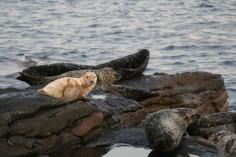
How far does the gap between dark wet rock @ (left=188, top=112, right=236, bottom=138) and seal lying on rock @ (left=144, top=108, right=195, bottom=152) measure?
1.94ft

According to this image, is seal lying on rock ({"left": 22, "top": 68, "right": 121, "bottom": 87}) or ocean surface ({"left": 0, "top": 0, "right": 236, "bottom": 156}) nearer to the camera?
seal lying on rock ({"left": 22, "top": 68, "right": 121, "bottom": 87})

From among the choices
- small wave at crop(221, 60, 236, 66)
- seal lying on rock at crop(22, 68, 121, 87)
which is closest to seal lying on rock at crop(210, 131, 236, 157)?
seal lying on rock at crop(22, 68, 121, 87)

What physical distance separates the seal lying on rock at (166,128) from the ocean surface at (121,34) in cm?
365

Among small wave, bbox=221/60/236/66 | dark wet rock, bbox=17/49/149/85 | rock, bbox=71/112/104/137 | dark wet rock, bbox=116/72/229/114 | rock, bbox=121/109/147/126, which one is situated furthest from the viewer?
small wave, bbox=221/60/236/66

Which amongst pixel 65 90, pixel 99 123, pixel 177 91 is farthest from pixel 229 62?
pixel 65 90

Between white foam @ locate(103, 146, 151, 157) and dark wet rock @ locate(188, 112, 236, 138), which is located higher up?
white foam @ locate(103, 146, 151, 157)

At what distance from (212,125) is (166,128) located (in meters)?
1.60

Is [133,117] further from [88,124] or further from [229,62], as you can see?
[229,62]

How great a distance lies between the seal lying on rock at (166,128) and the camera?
25.6 feet

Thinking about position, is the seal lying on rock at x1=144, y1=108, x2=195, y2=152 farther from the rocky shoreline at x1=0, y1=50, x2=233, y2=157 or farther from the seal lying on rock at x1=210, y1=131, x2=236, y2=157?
the seal lying on rock at x1=210, y1=131, x2=236, y2=157

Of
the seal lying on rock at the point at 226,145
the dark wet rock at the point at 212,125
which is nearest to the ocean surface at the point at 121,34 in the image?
the dark wet rock at the point at 212,125

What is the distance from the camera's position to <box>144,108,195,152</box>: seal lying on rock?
780cm

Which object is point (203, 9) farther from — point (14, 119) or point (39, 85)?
point (14, 119)

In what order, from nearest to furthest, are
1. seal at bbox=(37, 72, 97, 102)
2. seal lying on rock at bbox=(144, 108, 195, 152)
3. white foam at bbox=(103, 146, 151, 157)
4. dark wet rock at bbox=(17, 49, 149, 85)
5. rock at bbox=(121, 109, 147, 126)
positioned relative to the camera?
white foam at bbox=(103, 146, 151, 157) < seal lying on rock at bbox=(144, 108, 195, 152) < seal at bbox=(37, 72, 97, 102) < rock at bbox=(121, 109, 147, 126) < dark wet rock at bbox=(17, 49, 149, 85)
